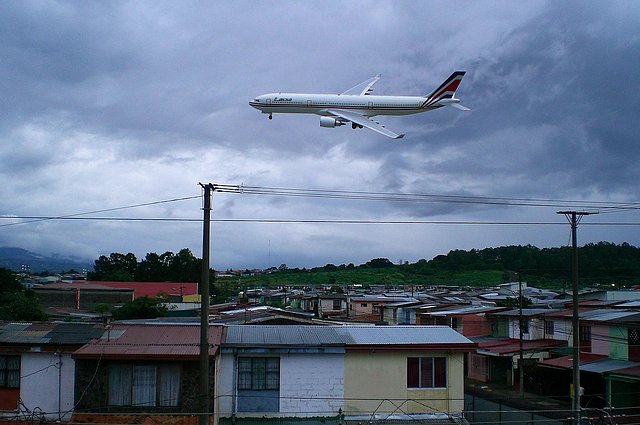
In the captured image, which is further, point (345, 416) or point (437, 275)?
point (437, 275)

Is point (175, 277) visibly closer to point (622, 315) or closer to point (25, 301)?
point (25, 301)

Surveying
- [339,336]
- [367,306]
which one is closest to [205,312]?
[339,336]

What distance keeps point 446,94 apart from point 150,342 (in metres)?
15.5

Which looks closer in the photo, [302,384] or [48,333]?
[302,384]

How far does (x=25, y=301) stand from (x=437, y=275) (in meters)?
96.4

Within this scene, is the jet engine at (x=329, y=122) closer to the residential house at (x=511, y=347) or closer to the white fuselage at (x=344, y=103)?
the white fuselage at (x=344, y=103)

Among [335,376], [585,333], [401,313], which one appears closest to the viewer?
[335,376]

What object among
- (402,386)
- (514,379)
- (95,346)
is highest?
(95,346)

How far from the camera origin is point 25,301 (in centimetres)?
5150

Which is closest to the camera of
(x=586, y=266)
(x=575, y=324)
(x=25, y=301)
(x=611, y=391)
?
(x=575, y=324)

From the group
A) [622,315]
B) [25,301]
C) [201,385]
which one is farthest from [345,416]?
[25,301]

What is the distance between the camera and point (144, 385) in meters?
21.3

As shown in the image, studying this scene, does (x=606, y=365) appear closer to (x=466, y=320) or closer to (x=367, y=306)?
(x=466, y=320)

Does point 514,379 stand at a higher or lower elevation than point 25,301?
lower
